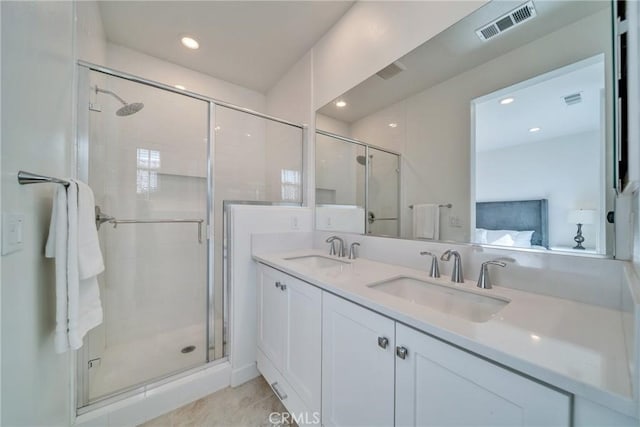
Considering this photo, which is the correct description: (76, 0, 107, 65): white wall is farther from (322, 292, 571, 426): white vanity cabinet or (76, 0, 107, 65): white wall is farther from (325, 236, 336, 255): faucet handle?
(322, 292, 571, 426): white vanity cabinet

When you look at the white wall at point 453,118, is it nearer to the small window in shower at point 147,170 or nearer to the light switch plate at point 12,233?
the light switch plate at point 12,233

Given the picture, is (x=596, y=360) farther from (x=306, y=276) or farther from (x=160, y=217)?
(x=160, y=217)

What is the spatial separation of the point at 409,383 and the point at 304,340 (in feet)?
1.91

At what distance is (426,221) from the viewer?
4.19ft

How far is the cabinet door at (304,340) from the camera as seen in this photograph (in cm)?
106

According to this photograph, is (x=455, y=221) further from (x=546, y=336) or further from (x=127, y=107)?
(x=127, y=107)

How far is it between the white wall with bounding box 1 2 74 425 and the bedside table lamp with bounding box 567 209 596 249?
1747mm

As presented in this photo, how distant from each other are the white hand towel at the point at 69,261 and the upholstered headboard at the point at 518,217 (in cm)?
165

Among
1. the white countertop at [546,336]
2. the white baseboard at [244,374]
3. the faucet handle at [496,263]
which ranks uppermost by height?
the faucet handle at [496,263]

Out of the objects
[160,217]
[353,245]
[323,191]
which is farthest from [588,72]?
[160,217]

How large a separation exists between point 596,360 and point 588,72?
93 cm

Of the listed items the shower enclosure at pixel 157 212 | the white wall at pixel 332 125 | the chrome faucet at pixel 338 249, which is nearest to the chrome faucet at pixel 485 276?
the chrome faucet at pixel 338 249

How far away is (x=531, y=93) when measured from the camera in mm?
931

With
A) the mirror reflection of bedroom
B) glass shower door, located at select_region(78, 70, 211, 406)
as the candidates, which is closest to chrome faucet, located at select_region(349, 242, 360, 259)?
the mirror reflection of bedroom
